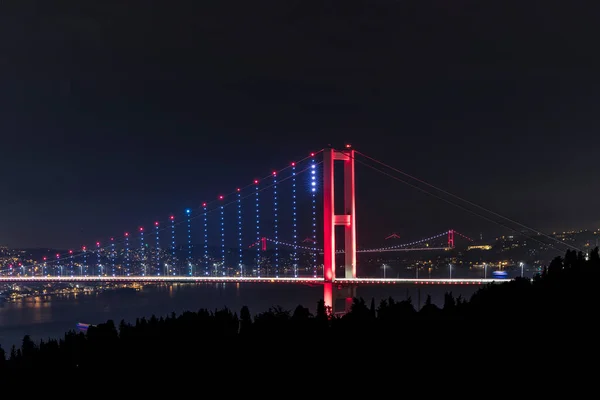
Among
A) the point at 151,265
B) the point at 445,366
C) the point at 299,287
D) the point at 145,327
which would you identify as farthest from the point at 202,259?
the point at 445,366

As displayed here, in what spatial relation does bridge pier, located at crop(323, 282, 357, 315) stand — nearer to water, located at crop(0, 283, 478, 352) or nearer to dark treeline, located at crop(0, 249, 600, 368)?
water, located at crop(0, 283, 478, 352)

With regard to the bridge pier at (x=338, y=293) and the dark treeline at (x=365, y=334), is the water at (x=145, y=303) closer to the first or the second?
the bridge pier at (x=338, y=293)

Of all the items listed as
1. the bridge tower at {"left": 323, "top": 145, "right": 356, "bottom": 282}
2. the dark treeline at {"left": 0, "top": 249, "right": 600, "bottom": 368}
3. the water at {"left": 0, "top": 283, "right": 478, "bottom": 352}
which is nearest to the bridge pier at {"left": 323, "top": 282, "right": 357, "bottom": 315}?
the bridge tower at {"left": 323, "top": 145, "right": 356, "bottom": 282}

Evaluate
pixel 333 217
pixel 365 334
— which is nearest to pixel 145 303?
pixel 333 217

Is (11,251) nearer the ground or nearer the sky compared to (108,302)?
nearer the sky

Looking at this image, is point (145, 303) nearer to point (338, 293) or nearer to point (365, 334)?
point (338, 293)

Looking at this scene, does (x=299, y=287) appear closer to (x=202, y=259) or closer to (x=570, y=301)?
(x=202, y=259)

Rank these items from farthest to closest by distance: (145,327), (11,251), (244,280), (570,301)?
(11,251)
(244,280)
(145,327)
(570,301)
